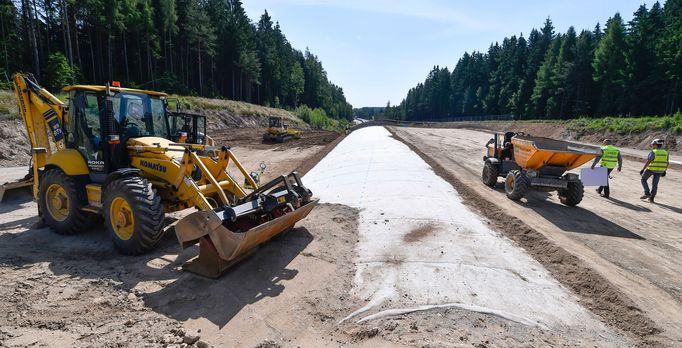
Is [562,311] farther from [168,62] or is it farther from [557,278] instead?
[168,62]

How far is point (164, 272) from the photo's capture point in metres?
5.58

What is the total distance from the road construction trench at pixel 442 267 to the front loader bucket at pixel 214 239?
5.14 feet


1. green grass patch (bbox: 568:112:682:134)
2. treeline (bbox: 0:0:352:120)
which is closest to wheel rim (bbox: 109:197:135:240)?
treeline (bbox: 0:0:352:120)

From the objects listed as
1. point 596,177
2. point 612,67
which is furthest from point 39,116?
point 612,67

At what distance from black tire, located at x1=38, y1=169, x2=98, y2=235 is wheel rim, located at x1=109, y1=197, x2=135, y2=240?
127 cm

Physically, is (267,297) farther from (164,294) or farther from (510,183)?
(510,183)

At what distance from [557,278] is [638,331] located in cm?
130

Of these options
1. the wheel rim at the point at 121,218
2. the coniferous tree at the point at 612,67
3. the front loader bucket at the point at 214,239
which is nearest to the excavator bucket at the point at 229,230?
the front loader bucket at the point at 214,239

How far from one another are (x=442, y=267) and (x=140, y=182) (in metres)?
4.78

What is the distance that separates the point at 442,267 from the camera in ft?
18.4

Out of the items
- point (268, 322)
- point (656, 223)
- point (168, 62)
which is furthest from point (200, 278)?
point (168, 62)

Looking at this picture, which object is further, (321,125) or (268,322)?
(321,125)

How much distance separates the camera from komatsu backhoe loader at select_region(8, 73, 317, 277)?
5.55 meters

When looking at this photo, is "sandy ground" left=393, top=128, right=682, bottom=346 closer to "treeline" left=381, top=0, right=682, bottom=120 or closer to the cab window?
the cab window
